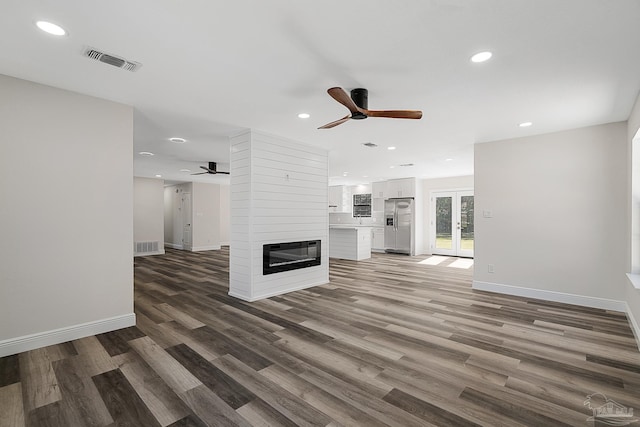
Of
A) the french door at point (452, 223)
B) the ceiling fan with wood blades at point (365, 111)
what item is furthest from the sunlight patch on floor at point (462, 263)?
the ceiling fan with wood blades at point (365, 111)

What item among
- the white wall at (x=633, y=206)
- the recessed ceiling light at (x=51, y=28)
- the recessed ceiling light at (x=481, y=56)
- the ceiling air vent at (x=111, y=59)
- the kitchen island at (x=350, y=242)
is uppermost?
the ceiling air vent at (x=111, y=59)

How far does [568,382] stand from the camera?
2305 millimetres

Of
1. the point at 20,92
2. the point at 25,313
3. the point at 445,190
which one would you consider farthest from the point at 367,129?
the point at 445,190

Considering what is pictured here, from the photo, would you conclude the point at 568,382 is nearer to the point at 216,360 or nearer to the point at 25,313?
the point at 216,360

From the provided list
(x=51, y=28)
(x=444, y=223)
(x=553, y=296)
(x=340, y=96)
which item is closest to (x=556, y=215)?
(x=553, y=296)

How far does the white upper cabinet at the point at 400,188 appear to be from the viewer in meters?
9.98

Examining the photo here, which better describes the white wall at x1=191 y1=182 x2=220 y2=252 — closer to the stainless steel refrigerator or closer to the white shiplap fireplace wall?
the stainless steel refrigerator

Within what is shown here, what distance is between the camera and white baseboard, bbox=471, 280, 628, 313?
4121 millimetres

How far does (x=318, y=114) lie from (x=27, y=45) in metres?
2.73

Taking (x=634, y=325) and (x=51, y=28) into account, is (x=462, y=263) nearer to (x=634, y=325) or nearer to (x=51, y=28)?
(x=634, y=325)

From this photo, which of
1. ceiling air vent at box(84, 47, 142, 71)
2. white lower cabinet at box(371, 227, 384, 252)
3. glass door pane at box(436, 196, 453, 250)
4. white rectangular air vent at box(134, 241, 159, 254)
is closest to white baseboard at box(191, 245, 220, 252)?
white rectangular air vent at box(134, 241, 159, 254)

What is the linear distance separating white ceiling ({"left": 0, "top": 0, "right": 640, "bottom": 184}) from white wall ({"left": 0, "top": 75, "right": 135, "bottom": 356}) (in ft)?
1.04

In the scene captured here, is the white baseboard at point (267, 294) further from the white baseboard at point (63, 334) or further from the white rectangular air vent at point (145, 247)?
the white rectangular air vent at point (145, 247)

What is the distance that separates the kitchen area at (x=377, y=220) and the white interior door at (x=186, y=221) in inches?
210
